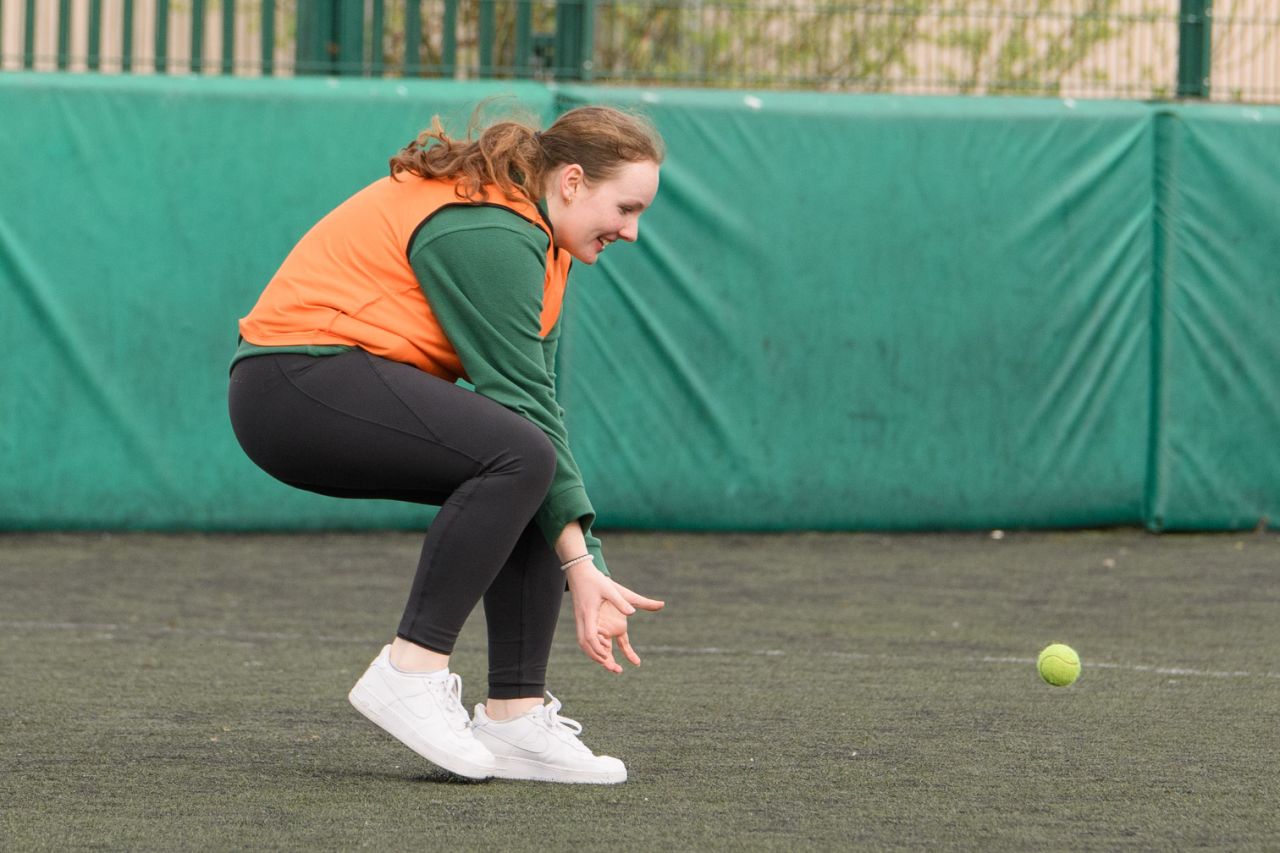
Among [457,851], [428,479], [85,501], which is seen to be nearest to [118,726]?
[428,479]

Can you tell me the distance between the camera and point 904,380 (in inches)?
360

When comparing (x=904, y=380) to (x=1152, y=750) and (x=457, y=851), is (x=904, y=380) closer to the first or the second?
(x=1152, y=750)

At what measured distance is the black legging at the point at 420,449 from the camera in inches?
135

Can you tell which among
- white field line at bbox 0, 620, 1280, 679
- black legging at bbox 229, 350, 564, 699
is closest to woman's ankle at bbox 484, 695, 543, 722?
black legging at bbox 229, 350, 564, 699

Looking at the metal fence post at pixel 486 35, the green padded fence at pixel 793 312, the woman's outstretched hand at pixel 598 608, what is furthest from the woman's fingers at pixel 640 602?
the metal fence post at pixel 486 35

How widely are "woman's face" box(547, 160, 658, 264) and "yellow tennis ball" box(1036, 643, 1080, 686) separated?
72.1 inches

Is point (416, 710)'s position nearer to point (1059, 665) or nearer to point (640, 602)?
point (640, 602)

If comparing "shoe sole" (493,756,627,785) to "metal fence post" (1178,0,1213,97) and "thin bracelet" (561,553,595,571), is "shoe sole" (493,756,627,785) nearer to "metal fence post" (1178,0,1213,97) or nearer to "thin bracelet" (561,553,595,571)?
"thin bracelet" (561,553,595,571)

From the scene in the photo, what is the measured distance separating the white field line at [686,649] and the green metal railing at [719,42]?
151 inches

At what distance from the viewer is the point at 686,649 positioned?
5.71m

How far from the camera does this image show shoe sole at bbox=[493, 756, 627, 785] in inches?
144

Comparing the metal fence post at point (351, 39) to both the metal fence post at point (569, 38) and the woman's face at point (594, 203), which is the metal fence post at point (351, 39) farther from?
the woman's face at point (594, 203)

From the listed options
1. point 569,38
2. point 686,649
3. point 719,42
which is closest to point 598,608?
Answer: point 686,649

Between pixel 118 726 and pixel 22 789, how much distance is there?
0.72m
